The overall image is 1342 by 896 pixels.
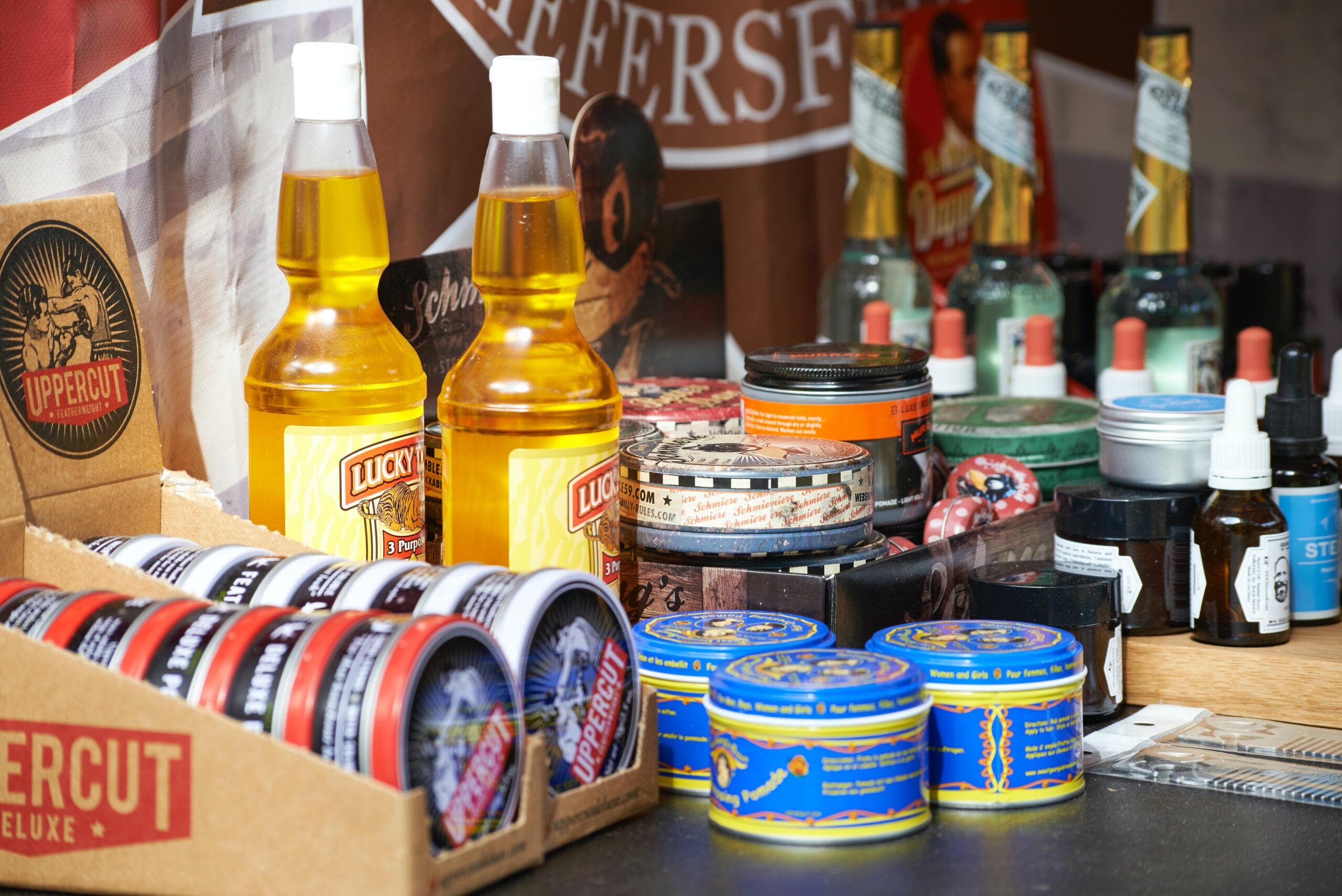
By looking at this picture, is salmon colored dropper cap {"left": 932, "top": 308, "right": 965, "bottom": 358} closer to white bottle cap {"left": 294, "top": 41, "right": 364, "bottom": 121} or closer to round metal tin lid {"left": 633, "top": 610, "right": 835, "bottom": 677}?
round metal tin lid {"left": 633, "top": 610, "right": 835, "bottom": 677}

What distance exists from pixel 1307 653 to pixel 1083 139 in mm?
1721

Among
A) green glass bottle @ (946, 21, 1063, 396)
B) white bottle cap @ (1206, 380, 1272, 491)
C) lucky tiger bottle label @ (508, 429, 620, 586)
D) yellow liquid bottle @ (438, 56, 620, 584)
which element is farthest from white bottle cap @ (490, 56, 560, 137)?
green glass bottle @ (946, 21, 1063, 396)

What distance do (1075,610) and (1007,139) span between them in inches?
34.5

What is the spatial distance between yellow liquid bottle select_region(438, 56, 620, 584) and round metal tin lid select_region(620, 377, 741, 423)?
279 millimetres

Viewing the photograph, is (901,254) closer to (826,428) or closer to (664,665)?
(826,428)

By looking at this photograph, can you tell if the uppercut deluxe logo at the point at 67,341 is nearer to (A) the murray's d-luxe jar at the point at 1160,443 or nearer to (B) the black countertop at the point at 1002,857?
(B) the black countertop at the point at 1002,857

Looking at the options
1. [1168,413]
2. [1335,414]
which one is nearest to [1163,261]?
[1335,414]

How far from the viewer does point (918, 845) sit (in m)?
0.86

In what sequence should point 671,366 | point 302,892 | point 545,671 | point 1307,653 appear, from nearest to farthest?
point 302,892 < point 545,671 < point 1307,653 < point 671,366

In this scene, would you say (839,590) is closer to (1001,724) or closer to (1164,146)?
(1001,724)

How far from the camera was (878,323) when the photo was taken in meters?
1.64

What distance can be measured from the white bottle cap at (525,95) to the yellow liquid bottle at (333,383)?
4.0 inches

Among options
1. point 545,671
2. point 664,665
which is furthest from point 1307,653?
point 545,671

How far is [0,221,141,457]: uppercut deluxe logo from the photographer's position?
0.98 m
